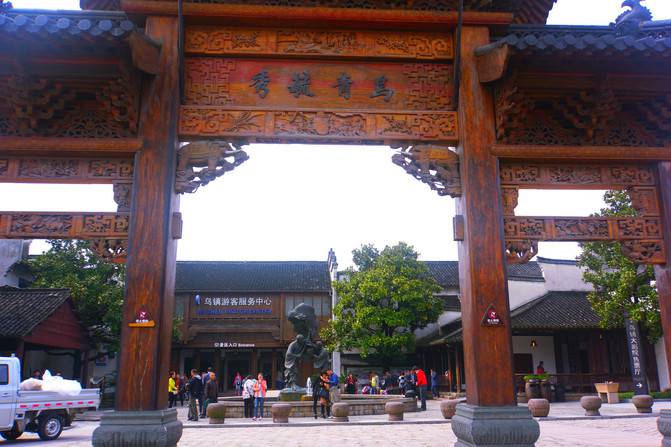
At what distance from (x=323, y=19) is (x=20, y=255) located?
28.0m

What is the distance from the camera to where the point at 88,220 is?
6.14 m

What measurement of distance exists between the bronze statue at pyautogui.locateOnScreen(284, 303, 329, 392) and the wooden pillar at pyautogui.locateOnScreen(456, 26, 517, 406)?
12860 millimetres

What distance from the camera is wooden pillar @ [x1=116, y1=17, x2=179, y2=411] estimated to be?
5734 mm

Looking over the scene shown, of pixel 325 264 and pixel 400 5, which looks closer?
pixel 400 5

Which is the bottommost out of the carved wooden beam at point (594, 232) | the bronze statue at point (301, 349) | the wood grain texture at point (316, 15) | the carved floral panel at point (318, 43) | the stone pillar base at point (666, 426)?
the stone pillar base at point (666, 426)

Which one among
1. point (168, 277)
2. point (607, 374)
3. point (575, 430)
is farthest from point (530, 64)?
point (607, 374)

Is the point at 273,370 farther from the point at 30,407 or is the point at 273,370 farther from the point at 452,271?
the point at 30,407

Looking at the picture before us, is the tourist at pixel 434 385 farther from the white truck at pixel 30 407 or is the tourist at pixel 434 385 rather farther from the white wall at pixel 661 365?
the white truck at pixel 30 407

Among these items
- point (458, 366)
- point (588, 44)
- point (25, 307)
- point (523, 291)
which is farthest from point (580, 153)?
point (523, 291)

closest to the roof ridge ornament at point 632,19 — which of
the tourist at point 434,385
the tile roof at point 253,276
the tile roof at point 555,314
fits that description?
the tile roof at point 555,314

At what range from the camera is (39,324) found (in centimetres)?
1984

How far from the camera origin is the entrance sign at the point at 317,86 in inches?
262

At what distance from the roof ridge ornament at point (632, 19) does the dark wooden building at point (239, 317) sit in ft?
102

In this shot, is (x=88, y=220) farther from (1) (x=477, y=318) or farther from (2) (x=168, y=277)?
(1) (x=477, y=318)
